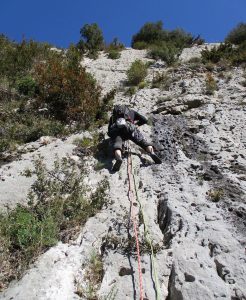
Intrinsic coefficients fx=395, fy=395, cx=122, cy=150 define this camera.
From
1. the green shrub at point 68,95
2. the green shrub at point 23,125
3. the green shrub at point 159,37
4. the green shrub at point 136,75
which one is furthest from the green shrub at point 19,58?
the green shrub at point 159,37

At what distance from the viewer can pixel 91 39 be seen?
67.5ft

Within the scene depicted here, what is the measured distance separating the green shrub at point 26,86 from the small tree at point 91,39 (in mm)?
7452

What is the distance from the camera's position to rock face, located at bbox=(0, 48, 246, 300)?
5.07 m

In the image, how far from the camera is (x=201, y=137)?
32.3 ft

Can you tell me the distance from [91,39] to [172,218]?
15.9m

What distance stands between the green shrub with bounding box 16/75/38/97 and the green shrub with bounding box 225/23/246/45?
11.8 m

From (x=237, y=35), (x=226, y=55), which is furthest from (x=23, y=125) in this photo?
(x=237, y=35)

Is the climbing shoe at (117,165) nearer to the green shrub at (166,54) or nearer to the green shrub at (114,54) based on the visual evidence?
the green shrub at (166,54)

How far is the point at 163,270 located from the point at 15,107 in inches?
288

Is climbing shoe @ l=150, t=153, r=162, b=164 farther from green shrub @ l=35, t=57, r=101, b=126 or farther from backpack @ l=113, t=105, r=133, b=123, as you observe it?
green shrub @ l=35, t=57, r=101, b=126

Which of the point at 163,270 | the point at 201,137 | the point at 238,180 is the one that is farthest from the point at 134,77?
the point at 163,270

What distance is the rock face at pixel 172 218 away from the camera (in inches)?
199

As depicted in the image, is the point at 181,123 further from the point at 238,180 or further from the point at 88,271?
the point at 88,271

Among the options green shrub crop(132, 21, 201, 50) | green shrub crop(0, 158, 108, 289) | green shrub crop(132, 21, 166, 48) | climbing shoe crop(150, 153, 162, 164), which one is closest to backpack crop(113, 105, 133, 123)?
climbing shoe crop(150, 153, 162, 164)
